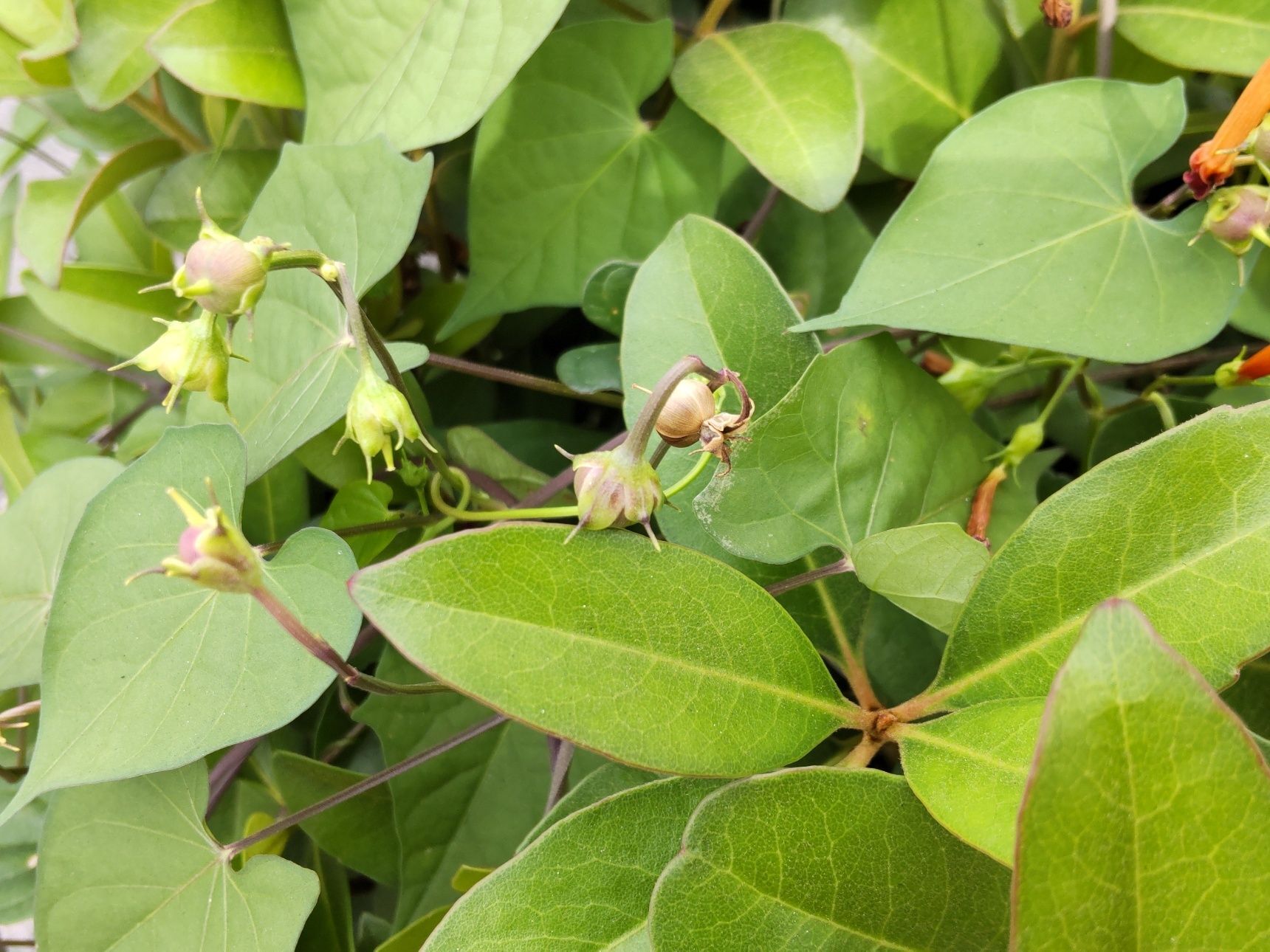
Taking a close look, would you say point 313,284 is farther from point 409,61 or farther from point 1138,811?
point 1138,811

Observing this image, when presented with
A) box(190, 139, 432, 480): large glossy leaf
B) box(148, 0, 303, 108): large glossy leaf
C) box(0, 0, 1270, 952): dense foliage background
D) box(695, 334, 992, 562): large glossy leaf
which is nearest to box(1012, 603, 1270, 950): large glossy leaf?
box(0, 0, 1270, 952): dense foliage background

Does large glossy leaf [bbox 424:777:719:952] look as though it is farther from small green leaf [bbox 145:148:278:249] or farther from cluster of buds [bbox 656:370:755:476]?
small green leaf [bbox 145:148:278:249]

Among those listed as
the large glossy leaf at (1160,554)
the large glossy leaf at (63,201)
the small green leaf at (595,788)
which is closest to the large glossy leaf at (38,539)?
the large glossy leaf at (63,201)

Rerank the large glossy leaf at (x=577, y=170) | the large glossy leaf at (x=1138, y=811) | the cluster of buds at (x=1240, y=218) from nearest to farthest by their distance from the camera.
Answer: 1. the large glossy leaf at (x=1138, y=811)
2. the cluster of buds at (x=1240, y=218)
3. the large glossy leaf at (x=577, y=170)

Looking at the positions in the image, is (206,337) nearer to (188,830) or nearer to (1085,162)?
(188,830)

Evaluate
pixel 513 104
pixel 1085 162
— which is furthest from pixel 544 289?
pixel 1085 162

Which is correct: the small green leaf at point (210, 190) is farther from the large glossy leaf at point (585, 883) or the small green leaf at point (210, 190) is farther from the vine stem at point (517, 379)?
the large glossy leaf at point (585, 883)

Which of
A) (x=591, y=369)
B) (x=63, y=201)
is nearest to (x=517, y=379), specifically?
(x=591, y=369)
